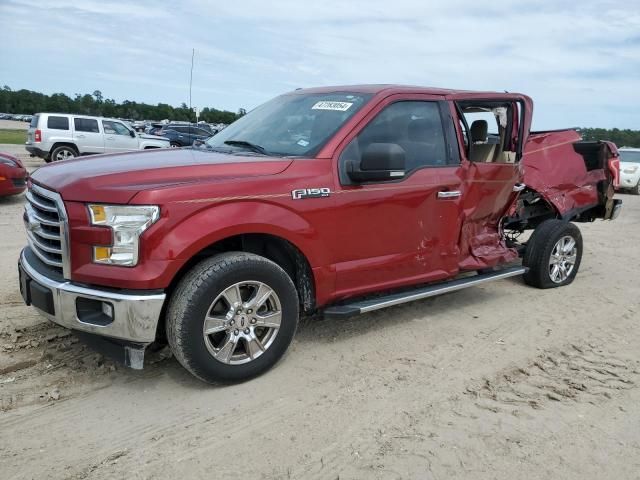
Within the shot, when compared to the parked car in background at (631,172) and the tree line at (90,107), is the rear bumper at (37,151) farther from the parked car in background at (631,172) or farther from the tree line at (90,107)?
the tree line at (90,107)

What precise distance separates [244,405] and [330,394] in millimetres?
551

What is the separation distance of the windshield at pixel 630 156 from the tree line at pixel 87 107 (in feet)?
222

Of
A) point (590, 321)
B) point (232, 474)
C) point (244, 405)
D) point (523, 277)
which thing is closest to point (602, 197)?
point (523, 277)

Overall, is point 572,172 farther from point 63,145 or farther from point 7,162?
point 63,145

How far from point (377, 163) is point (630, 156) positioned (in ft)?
60.0

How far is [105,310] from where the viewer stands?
3.22 metres

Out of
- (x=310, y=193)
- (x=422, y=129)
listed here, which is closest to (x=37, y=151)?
(x=422, y=129)

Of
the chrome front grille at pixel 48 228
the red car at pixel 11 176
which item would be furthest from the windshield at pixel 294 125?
the red car at pixel 11 176

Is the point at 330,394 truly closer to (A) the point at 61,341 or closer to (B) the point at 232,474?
(B) the point at 232,474

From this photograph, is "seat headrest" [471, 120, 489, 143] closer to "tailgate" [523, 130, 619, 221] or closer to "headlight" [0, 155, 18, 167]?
"tailgate" [523, 130, 619, 221]

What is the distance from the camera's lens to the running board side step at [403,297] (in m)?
4.01

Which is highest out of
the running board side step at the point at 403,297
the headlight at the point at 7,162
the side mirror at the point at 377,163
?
the side mirror at the point at 377,163

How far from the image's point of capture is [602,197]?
22.0ft

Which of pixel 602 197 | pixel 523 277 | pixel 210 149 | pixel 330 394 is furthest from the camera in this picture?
pixel 602 197
